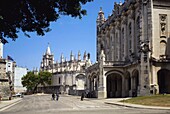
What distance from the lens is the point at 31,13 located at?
11672 millimetres

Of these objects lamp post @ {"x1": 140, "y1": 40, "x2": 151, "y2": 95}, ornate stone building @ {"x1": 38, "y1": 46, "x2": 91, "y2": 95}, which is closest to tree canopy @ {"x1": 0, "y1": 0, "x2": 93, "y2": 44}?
lamp post @ {"x1": 140, "y1": 40, "x2": 151, "y2": 95}

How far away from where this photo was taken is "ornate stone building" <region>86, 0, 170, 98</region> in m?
46.9

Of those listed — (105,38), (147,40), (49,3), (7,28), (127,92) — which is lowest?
(127,92)

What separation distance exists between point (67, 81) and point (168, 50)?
7803 centimetres

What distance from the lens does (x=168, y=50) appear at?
50094 mm

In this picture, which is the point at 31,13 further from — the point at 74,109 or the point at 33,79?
the point at 33,79

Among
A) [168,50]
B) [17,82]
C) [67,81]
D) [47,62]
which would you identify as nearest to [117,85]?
[168,50]

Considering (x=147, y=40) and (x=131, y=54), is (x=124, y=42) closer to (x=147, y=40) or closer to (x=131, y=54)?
(x=131, y=54)

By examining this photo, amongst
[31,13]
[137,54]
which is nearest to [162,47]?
[137,54]

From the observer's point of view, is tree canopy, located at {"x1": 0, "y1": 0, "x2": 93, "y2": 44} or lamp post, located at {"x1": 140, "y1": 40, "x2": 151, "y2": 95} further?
lamp post, located at {"x1": 140, "y1": 40, "x2": 151, "y2": 95}

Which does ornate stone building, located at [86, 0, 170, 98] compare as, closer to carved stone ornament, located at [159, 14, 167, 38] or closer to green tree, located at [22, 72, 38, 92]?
carved stone ornament, located at [159, 14, 167, 38]

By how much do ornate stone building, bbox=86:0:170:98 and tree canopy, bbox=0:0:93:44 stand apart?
118 ft

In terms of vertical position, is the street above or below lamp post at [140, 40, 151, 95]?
below

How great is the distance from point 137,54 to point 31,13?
43793 mm
